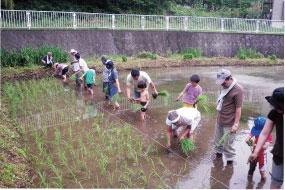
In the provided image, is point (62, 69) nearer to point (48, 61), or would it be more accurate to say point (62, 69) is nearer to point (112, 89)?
point (48, 61)

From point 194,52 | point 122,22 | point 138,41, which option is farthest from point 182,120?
point 122,22

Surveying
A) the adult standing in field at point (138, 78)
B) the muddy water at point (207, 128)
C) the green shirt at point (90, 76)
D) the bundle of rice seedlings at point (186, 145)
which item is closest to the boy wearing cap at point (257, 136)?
the muddy water at point (207, 128)

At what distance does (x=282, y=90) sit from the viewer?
284cm

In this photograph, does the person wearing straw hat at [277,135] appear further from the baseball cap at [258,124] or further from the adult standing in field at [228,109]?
the adult standing in field at [228,109]

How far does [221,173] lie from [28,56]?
35.2 feet

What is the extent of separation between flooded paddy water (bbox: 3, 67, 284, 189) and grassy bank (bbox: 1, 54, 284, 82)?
306 centimetres

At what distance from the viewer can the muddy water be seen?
413 centimetres

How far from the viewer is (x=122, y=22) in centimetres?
1739

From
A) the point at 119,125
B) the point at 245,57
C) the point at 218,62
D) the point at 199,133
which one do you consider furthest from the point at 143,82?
the point at 245,57

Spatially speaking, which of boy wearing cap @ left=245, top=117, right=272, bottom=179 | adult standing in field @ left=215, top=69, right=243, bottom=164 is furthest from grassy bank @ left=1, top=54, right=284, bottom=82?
boy wearing cap @ left=245, top=117, right=272, bottom=179

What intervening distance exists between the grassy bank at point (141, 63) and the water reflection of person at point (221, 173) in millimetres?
8821

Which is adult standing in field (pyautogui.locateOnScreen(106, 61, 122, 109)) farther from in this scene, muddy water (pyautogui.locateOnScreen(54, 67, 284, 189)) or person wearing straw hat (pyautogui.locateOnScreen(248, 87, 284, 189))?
person wearing straw hat (pyautogui.locateOnScreen(248, 87, 284, 189))

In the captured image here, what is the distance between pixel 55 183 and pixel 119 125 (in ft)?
8.18

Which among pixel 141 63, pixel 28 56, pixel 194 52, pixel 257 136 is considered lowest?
pixel 257 136
